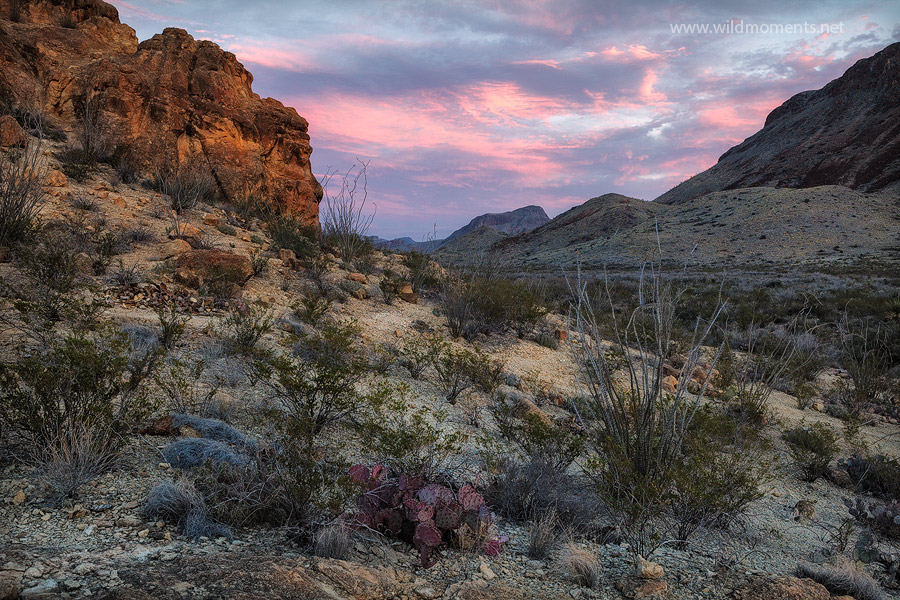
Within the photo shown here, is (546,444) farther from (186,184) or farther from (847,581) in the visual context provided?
(186,184)

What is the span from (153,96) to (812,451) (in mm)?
19442

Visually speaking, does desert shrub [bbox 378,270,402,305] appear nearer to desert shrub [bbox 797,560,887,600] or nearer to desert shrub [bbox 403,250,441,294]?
desert shrub [bbox 403,250,441,294]

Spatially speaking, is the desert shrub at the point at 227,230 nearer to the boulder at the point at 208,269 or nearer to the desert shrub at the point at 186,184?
the desert shrub at the point at 186,184

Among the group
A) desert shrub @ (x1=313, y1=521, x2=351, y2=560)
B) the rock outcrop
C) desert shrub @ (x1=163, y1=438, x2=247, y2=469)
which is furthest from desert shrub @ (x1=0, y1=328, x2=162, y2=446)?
the rock outcrop

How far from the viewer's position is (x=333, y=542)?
7.89 ft

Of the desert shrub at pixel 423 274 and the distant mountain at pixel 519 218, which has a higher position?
the distant mountain at pixel 519 218

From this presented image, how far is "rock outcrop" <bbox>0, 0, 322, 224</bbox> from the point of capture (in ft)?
44.9

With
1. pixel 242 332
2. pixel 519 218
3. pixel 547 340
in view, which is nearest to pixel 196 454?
pixel 242 332

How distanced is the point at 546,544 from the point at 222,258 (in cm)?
749

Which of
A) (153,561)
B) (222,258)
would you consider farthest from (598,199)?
(153,561)

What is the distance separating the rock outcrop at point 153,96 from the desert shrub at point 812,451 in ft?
54.7

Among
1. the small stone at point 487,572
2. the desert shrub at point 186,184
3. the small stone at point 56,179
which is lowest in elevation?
the small stone at point 487,572

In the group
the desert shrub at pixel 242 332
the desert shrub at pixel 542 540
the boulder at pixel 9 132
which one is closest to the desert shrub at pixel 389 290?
the desert shrub at pixel 242 332

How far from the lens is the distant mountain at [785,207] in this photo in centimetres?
3528
